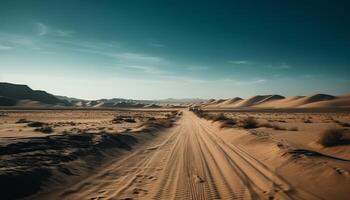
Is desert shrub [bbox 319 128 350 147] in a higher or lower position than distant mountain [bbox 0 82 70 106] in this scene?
lower

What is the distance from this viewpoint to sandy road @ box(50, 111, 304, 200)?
7.83 metres

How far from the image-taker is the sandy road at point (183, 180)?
783cm

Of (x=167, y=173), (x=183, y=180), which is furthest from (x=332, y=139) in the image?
(x=183, y=180)

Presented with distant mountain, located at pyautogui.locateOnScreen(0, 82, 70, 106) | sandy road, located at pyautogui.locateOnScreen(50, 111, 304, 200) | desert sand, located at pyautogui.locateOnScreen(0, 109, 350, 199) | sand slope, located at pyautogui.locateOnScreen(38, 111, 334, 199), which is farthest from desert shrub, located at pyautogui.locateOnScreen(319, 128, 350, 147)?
distant mountain, located at pyautogui.locateOnScreen(0, 82, 70, 106)

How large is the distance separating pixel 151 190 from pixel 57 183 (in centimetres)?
302

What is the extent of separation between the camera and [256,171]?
416 inches

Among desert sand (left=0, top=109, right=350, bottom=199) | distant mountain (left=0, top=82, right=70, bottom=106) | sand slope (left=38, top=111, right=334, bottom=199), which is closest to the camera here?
sand slope (left=38, top=111, right=334, bottom=199)

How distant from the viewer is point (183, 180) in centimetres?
931

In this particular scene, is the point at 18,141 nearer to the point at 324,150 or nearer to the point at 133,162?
the point at 133,162

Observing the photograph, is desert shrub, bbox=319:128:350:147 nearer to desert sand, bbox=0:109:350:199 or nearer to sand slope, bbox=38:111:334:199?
desert sand, bbox=0:109:350:199

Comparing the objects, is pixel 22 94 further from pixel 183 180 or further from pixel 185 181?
pixel 185 181

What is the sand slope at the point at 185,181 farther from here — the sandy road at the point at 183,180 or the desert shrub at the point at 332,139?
the desert shrub at the point at 332,139

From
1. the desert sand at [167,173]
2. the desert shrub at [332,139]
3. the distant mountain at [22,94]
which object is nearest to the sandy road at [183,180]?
Result: the desert sand at [167,173]

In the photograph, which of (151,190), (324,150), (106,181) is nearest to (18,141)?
(106,181)
